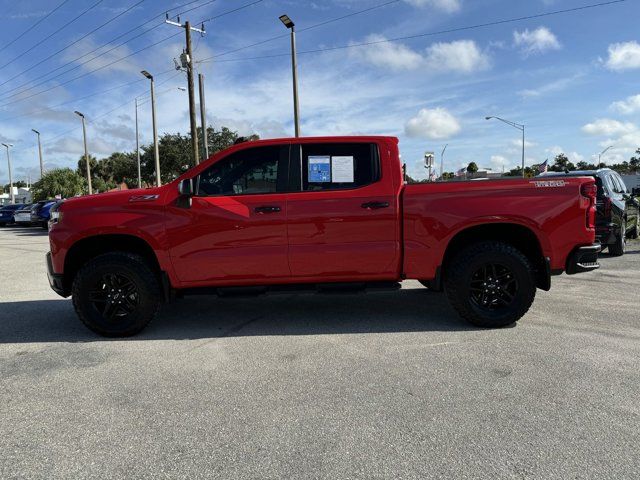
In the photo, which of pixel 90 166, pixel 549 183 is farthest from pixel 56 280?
pixel 90 166

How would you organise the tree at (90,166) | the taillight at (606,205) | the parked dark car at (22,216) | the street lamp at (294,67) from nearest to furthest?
1. the taillight at (606,205)
2. the street lamp at (294,67)
3. the parked dark car at (22,216)
4. the tree at (90,166)

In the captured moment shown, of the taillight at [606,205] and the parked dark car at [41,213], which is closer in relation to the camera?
the taillight at [606,205]

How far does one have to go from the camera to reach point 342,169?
5.11 m

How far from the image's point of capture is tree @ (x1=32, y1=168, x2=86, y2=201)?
45.8 metres

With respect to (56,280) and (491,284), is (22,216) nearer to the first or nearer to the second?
(56,280)

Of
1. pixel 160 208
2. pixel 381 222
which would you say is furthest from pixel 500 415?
pixel 160 208

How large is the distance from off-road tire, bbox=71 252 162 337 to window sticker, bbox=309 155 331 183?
196 cm

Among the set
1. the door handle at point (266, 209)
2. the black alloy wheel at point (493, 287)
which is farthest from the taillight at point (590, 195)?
the door handle at point (266, 209)

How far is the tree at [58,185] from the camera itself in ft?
150

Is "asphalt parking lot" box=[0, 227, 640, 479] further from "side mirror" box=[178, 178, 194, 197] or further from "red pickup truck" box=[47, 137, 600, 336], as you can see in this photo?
"side mirror" box=[178, 178, 194, 197]

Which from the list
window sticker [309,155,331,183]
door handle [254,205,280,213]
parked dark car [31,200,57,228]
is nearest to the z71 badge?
window sticker [309,155,331,183]

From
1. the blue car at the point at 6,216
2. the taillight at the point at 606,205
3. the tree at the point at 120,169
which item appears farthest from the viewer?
the tree at the point at 120,169

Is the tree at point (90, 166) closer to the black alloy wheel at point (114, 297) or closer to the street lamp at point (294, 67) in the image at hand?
the street lamp at point (294, 67)

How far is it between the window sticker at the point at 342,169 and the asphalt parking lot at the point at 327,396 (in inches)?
62.6
